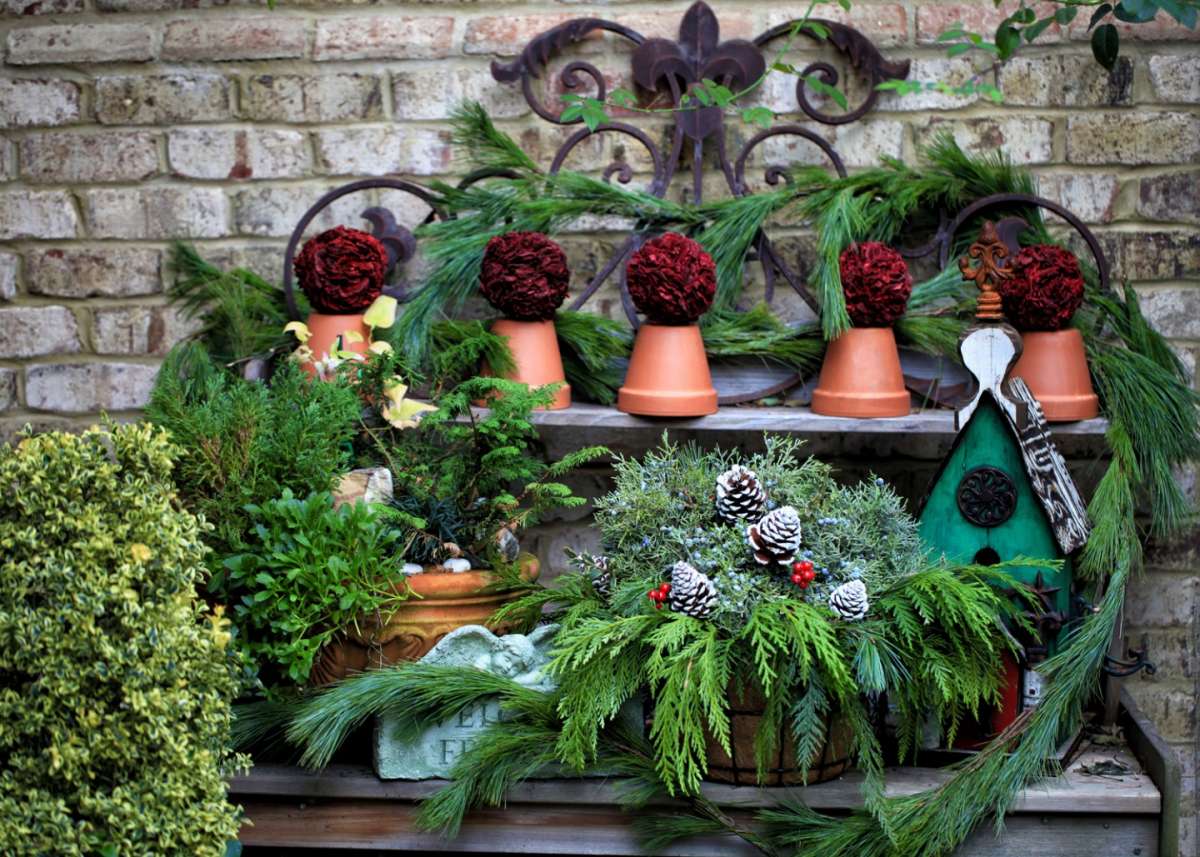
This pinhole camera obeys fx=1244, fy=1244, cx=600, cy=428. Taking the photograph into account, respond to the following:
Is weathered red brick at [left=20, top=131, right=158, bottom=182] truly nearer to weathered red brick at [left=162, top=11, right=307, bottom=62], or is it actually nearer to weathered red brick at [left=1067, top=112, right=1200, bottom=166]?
weathered red brick at [left=162, top=11, right=307, bottom=62]

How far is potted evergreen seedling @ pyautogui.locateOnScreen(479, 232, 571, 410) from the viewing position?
6.50 feet

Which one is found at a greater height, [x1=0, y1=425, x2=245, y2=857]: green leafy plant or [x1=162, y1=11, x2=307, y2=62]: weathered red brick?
[x1=162, y1=11, x2=307, y2=62]: weathered red brick

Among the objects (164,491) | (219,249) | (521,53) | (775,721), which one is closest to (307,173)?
(219,249)

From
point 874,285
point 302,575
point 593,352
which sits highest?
point 874,285

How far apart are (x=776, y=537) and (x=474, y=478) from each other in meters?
0.50

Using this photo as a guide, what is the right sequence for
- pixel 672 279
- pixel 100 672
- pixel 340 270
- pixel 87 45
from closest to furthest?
1. pixel 100 672
2. pixel 672 279
3. pixel 340 270
4. pixel 87 45

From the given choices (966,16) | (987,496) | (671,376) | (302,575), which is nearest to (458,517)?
(302,575)

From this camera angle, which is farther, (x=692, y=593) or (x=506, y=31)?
(x=506, y=31)

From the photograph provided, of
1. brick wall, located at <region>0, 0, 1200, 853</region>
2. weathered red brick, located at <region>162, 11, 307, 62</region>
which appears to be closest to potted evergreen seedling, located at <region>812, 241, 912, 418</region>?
brick wall, located at <region>0, 0, 1200, 853</region>

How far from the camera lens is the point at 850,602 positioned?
5.33 feet

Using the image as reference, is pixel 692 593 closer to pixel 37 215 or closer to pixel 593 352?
pixel 593 352

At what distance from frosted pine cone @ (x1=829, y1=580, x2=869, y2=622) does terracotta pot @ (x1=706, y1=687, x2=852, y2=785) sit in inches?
5.6

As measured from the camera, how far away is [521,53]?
2.20 m

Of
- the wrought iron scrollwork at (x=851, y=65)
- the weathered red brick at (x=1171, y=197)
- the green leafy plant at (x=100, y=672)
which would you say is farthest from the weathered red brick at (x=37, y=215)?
the weathered red brick at (x=1171, y=197)
